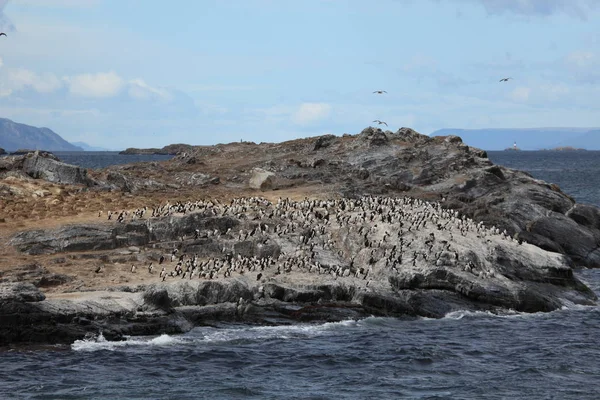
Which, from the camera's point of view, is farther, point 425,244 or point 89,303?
point 425,244

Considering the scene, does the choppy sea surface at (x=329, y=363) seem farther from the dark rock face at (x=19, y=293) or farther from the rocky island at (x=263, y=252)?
the dark rock face at (x=19, y=293)

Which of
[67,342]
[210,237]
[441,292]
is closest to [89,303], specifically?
[67,342]

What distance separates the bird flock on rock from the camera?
134ft

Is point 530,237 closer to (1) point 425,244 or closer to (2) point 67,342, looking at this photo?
(1) point 425,244

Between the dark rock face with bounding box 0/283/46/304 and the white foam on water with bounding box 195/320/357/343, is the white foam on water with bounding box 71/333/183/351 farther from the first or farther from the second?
the dark rock face with bounding box 0/283/46/304

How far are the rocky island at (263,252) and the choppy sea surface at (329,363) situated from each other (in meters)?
1.47

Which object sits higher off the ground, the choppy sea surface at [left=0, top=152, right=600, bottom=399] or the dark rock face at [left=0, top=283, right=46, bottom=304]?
the dark rock face at [left=0, top=283, right=46, bottom=304]

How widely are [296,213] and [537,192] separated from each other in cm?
2232

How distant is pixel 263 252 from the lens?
43.3 m

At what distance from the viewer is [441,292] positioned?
133 feet

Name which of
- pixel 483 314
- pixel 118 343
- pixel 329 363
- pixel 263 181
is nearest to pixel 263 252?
pixel 483 314

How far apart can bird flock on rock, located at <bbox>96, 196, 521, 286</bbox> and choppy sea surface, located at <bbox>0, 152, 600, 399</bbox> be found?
14.8 feet

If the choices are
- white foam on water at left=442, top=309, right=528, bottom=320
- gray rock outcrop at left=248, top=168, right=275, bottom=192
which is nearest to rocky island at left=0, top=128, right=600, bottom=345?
gray rock outcrop at left=248, top=168, right=275, bottom=192

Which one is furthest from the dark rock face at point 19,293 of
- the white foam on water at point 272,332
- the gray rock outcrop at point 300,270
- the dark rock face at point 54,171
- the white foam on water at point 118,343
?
the dark rock face at point 54,171
